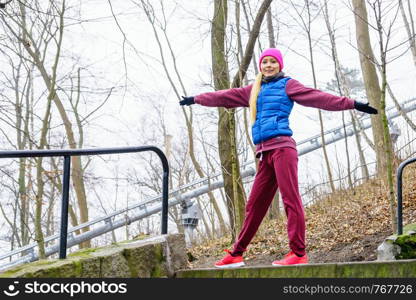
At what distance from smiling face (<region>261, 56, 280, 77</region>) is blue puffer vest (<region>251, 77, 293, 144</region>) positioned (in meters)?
0.13

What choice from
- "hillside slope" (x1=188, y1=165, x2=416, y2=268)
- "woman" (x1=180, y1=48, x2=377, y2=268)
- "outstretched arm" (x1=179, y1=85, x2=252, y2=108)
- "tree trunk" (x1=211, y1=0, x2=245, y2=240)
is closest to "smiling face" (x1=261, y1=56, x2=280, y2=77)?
"woman" (x1=180, y1=48, x2=377, y2=268)

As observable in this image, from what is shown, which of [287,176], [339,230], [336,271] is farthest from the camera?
[339,230]

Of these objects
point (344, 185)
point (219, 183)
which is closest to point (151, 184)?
point (219, 183)

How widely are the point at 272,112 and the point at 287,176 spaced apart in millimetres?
588

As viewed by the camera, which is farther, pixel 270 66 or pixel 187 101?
pixel 187 101

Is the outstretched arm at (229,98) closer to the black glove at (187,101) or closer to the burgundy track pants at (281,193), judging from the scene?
the black glove at (187,101)

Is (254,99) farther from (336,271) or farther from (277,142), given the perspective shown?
(336,271)

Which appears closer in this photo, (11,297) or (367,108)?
(11,297)

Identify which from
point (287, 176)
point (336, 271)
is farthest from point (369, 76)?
point (336, 271)

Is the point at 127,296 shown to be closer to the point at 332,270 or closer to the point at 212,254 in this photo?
the point at 332,270

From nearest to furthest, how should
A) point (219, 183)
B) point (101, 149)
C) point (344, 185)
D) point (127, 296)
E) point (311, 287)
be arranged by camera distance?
point (311, 287) → point (127, 296) → point (101, 149) → point (344, 185) → point (219, 183)

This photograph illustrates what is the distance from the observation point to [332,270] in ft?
11.7

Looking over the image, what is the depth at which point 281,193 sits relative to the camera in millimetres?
4594

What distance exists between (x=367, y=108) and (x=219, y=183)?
11282 mm
